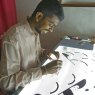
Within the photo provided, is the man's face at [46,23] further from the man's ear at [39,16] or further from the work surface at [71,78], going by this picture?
the work surface at [71,78]

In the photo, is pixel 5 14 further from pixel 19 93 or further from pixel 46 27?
pixel 19 93

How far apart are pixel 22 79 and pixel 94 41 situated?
90 centimetres

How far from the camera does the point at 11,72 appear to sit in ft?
3.53

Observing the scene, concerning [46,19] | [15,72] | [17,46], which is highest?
[46,19]

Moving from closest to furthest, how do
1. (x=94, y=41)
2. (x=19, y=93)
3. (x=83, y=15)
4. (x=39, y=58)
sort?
(x=19, y=93) < (x=39, y=58) < (x=94, y=41) < (x=83, y=15)

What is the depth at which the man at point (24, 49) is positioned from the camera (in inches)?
41.8

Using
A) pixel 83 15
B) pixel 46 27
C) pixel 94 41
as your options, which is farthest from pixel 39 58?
pixel 83 15

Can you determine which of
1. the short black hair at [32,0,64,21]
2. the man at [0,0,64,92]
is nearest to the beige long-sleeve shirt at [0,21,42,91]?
the man at [0,0,64,92]

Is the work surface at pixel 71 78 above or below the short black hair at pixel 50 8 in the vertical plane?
below

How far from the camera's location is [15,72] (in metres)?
1.09

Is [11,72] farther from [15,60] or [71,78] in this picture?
[71,78]

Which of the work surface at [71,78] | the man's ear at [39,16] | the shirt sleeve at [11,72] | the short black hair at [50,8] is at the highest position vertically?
the short black hair at [50,8]

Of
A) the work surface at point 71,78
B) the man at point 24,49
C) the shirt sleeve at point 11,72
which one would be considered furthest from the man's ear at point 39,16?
the work surface at point 71,78

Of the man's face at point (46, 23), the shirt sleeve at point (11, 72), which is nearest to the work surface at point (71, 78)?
the shirt sleeve at point (11, 72)
